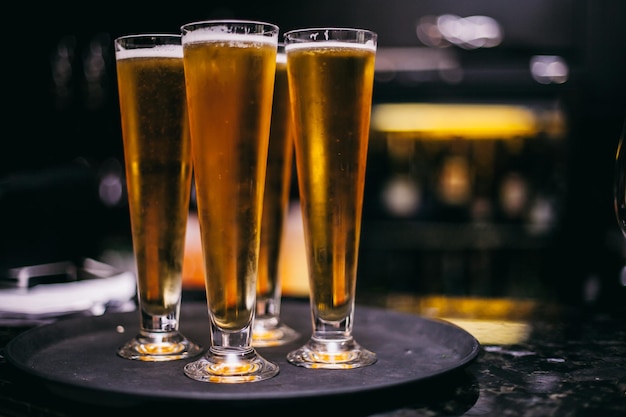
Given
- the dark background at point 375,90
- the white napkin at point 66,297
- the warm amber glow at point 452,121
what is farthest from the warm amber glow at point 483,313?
the warm amber glow at point 452,121

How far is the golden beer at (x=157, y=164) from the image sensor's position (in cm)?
98

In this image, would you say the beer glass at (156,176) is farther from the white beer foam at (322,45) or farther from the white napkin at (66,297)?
the white napkin at (66,297)

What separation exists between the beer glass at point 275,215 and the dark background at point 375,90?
165 centimetres

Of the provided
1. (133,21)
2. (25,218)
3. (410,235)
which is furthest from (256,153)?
(133,21)

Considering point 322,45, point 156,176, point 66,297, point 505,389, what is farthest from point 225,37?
point 66,297

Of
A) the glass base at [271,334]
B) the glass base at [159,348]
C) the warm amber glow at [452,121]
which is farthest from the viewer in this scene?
the warm amber glow at [452,121]

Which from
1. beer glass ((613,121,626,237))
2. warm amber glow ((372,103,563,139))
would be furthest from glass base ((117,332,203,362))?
warm amber glow ((372,103,563,139))

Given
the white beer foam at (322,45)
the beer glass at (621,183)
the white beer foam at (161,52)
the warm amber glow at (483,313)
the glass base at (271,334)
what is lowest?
the warm amber glow at (483,313)

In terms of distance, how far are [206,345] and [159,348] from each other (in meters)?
0.09

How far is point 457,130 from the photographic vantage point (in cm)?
379

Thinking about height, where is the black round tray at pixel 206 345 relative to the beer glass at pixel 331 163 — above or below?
below

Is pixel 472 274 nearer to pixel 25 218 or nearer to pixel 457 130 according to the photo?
pixel 457 130

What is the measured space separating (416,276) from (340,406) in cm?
298

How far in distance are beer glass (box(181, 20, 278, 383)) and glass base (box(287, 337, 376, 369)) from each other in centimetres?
6
